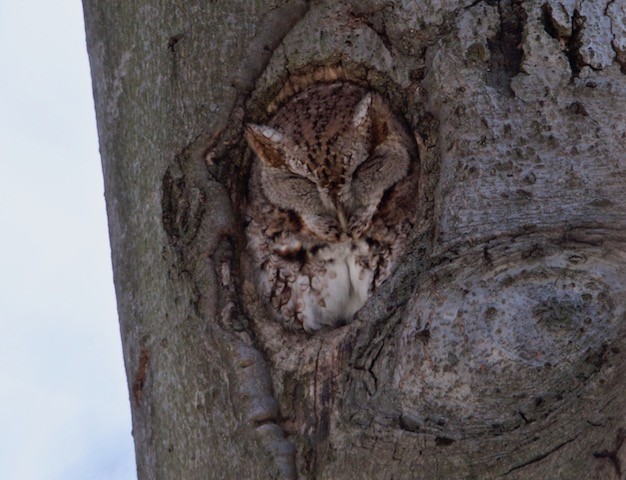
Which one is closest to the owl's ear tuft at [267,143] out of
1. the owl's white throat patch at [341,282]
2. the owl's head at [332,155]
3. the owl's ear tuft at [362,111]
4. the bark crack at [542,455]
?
the owl's head at [332,155]

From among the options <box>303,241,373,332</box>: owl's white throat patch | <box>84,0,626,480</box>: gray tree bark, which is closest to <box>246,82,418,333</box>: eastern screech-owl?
<box>303,241,373,332</box>: owl's white throat patch

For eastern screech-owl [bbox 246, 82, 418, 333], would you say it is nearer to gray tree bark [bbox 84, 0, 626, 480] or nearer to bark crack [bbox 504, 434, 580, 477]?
gray tree bark [bbox 84, 0, 626, 480]

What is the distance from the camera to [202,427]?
171 centimetres

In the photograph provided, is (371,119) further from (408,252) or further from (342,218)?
(408,252)

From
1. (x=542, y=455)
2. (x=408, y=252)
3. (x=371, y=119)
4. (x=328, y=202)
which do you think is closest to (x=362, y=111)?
(x=371, y=119)

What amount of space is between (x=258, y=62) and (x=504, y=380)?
0.86m

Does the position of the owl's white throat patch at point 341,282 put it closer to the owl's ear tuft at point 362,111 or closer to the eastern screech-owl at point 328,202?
the eastern screech-owl at point 328,202

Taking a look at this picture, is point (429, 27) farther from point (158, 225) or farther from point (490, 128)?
point (158, 225)

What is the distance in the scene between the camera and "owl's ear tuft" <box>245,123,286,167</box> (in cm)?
205

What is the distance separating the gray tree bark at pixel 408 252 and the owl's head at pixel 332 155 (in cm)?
16

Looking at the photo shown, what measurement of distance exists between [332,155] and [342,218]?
0.18m

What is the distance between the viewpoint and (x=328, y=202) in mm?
2512

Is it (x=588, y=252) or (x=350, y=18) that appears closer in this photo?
(x=588, y=252)

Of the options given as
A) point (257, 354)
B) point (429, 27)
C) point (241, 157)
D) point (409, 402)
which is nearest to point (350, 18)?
point (429, 27)
